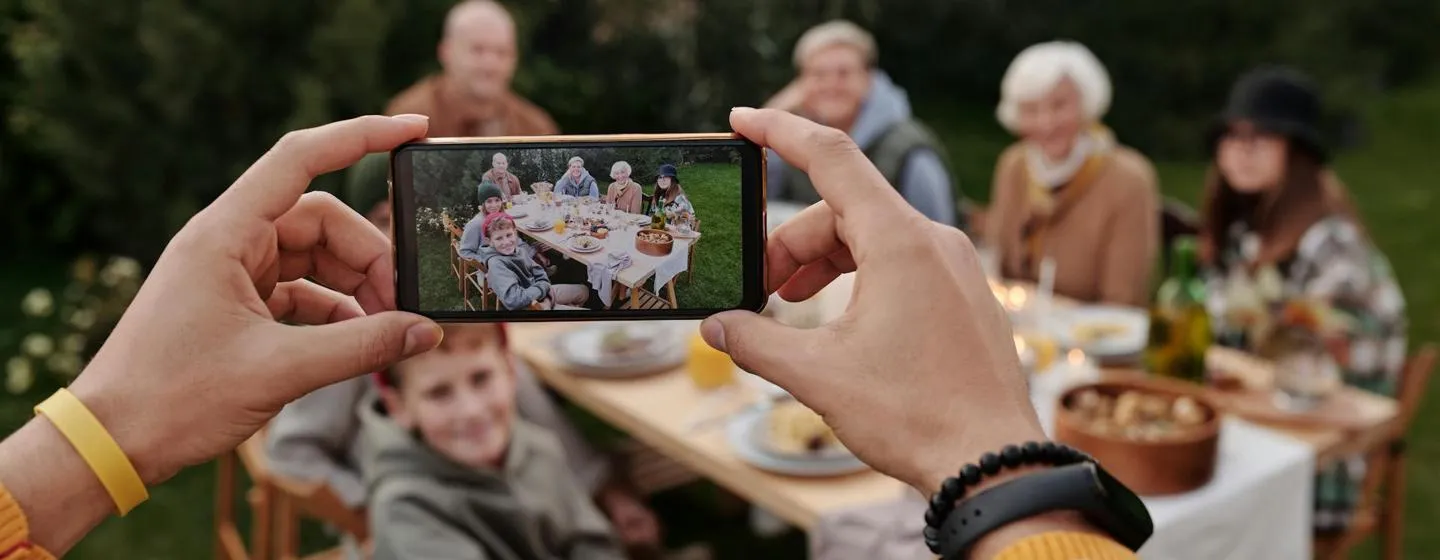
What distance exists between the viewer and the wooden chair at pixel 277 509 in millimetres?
2715

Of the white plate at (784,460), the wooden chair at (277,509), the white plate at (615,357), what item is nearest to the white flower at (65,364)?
the wooden chair at (277,509)

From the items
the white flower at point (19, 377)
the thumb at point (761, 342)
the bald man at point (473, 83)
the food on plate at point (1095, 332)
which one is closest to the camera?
the thumb at point (761, 342)

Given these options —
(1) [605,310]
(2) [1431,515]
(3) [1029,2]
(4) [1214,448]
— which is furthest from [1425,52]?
(1) [605,310]

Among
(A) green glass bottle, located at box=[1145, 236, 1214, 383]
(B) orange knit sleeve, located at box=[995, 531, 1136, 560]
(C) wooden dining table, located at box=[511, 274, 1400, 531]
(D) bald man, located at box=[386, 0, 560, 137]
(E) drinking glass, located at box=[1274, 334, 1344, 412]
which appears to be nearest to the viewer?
(B) orange knit sleeve, located at box=[995, 531, 1136, 560]

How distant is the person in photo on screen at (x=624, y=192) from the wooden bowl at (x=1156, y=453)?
1396 mm

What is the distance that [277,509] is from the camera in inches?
148

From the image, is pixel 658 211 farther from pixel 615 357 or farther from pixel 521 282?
→ pixel 615 357

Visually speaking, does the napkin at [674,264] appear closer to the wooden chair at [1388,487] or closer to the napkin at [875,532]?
the napkin at [875,532]

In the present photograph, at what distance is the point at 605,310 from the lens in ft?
4.42

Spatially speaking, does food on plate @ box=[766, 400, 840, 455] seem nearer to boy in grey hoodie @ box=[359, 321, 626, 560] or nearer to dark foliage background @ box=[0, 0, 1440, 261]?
boy in grey hoodie @ box=[359, 321, 626, 560]

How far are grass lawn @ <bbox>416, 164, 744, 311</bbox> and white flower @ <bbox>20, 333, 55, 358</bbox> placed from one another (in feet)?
16.3

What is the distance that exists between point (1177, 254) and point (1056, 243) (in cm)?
147

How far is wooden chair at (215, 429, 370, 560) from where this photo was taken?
2.71 meters

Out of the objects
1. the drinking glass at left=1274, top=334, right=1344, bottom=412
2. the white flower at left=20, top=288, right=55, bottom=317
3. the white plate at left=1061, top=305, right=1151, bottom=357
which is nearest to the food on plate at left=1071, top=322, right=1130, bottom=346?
the white plate at left=1061, top=305, right=1151, bottom=357
